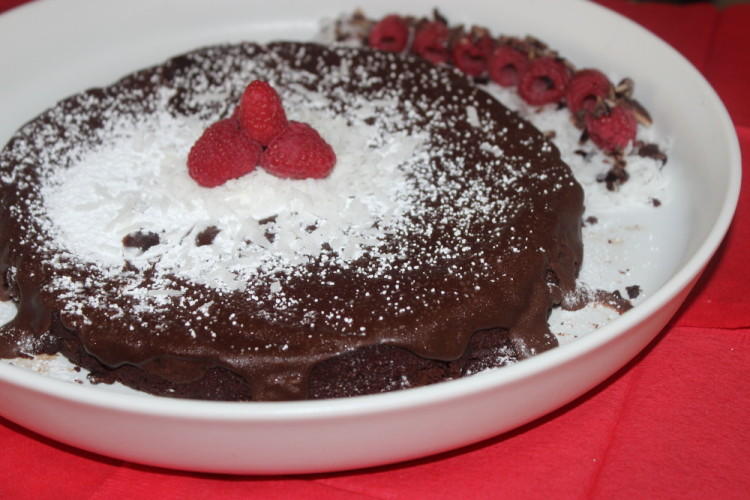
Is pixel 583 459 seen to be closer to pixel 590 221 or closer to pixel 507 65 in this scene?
pixel 590 221

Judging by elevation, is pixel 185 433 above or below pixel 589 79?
below

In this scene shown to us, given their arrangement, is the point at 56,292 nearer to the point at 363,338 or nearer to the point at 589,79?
the point at 363,338

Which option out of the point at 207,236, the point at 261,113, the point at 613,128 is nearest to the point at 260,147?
the point at 261,113

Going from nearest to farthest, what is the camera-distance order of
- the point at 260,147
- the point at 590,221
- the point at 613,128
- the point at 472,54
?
the point at 260,147
the point at 590,221
the point at 613,128
the point at 472,54

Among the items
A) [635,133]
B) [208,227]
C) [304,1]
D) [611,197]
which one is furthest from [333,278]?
Result: [304,1]

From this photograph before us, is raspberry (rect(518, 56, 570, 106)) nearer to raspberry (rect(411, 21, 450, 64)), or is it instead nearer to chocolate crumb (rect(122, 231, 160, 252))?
raspberry (rect(411, 21, 450, 64))
